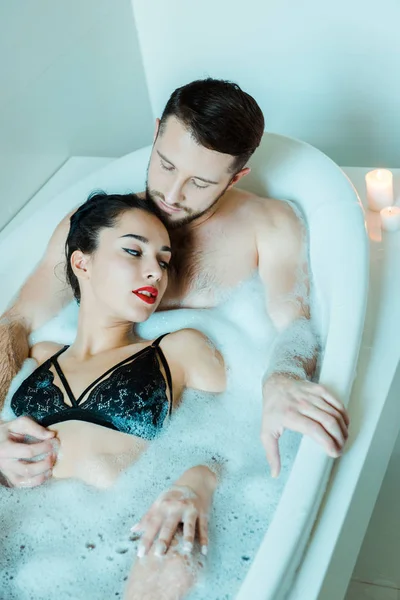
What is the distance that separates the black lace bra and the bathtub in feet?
1.13

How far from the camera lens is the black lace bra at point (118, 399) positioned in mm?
1665

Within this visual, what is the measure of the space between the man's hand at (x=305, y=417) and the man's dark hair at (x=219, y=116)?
52cm

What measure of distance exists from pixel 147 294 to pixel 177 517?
1.59ft

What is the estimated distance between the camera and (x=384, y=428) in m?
1.61

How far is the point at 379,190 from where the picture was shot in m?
1.99

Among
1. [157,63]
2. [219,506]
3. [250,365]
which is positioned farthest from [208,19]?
[219,506]

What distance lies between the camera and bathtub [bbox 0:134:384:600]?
1.33 m

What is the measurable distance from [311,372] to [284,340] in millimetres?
95

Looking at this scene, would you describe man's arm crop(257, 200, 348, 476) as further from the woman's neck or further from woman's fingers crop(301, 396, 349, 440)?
the woman's neck

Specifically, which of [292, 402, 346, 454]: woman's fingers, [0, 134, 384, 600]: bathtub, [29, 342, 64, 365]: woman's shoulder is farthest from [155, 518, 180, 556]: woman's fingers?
[29, 342, 64, 365]: woman's shoulder

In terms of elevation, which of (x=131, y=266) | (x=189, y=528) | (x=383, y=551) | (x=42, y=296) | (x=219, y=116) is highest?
(x=219, y=116)

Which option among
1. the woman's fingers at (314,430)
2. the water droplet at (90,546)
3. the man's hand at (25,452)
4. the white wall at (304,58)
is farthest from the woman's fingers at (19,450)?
the white wall at (304,58)

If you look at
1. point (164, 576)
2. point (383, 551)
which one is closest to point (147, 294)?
point (164, 576)

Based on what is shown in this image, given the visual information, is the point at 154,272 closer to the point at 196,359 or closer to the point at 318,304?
the point at 196,359
